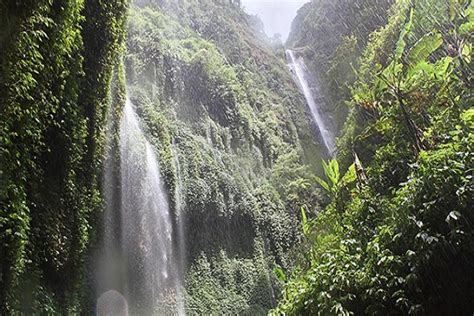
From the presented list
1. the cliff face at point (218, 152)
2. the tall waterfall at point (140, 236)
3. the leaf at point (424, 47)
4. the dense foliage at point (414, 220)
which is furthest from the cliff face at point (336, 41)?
the tall waterfall at point (140, 236)

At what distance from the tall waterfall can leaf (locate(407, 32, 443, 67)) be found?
709 cm

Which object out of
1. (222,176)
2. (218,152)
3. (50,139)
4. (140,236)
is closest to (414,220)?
(50,139)

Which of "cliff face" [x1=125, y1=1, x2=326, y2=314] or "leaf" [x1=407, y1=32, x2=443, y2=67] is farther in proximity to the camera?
"cliff face" [x1=125, y1=1, x2=326, y2=314]

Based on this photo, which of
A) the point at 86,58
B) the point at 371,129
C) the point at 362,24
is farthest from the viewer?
the point at 362,24

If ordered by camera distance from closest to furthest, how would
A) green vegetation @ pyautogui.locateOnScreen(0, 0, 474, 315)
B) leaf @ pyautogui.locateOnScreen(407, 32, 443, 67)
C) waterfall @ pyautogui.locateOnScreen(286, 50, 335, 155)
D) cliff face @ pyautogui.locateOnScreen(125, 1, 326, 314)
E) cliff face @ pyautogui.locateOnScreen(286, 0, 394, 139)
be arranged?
green vegetation @ pyautogui.locateOnScreen(0, 0, 474, 315) → leaf @ pyautogui.locateOnScreen(407, 32, 443, 67) → cliff face @ pyautogui.locateOnScreen(125, 1, 326, 314) → cliff face @ pyautogui.locateOnScreen(286, 0, 394, 139) → waterfall @ pyautogui.locateOnScreen(286, 50, 335, 155)

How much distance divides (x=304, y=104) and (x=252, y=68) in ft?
13.0

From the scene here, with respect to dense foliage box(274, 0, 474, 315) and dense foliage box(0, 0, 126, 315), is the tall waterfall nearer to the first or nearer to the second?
dense foliage box(0, 0, 126, 315)

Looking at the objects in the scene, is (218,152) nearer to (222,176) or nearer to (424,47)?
(222,176)

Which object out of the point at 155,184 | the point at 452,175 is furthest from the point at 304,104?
the point at 452,175

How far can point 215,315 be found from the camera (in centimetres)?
1235

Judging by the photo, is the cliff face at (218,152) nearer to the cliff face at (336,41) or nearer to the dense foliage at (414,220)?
the cliff face at (336,41)

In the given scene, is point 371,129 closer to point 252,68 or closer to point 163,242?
point 163,242

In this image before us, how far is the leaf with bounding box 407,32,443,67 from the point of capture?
7871 mm

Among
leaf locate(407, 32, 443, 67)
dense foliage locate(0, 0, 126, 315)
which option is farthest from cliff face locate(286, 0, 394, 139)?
dense foliage locate(0, 0, 126, 315)
